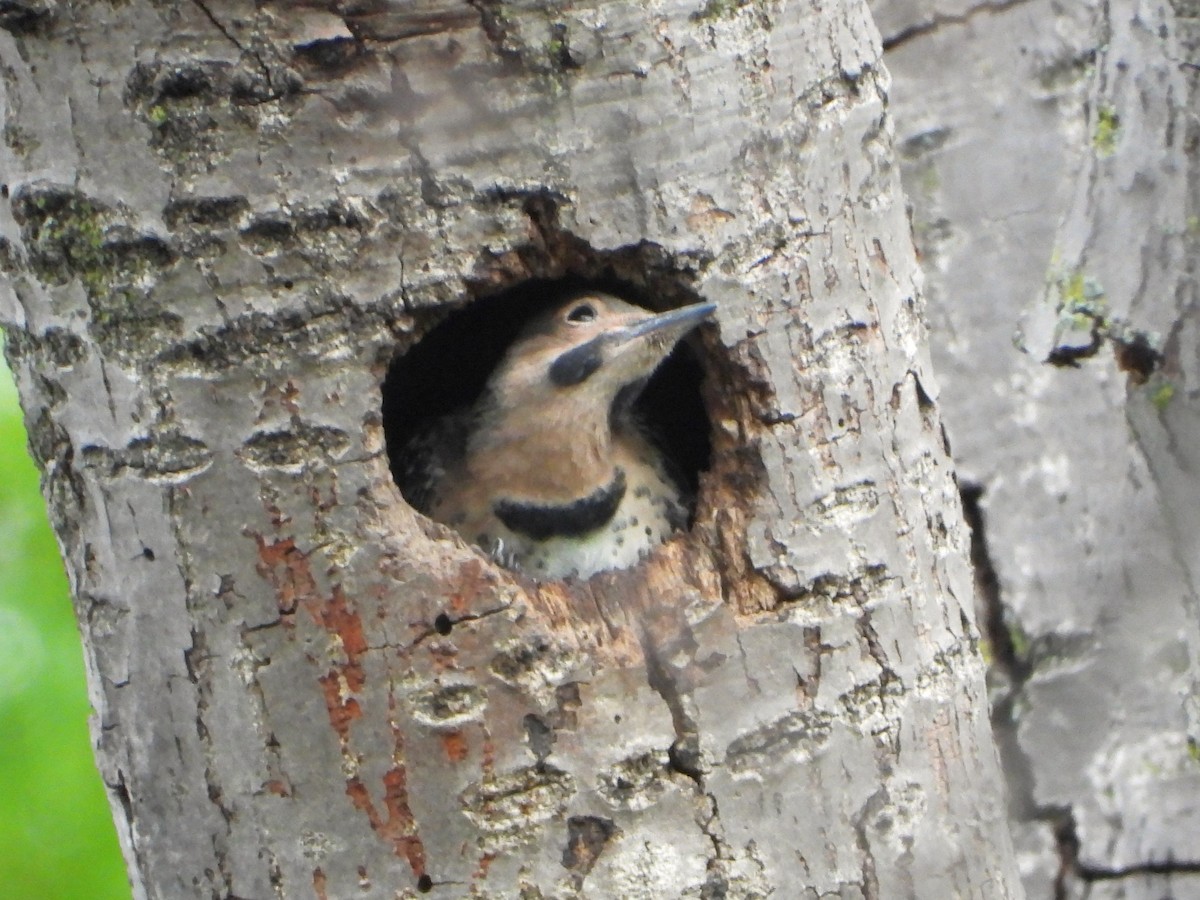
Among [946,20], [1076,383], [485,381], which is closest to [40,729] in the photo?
[485,381]

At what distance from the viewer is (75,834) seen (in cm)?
491

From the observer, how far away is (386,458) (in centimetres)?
252

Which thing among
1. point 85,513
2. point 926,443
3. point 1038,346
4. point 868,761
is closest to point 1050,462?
point 1038,346

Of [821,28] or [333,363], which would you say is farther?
[821,28]

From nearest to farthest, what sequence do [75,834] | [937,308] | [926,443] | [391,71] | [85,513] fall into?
1. [391,71]
2. [85,513]
3. [926,443]
4. [937,308]
5. [75,834]

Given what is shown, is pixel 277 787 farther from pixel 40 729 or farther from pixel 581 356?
pixel 40 729

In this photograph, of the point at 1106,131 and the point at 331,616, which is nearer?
the point at 331,616

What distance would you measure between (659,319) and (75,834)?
10.3 ft

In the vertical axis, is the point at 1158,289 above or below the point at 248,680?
above

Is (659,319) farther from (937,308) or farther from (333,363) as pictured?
(937,308)

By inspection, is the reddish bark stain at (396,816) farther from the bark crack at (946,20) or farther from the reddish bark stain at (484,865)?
the bark crack at (946,20)

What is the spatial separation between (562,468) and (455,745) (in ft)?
3.98

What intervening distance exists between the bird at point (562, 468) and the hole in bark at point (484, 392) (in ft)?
0.04

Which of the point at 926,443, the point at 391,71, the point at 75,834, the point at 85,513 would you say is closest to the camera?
Answer: the point at 391,71
